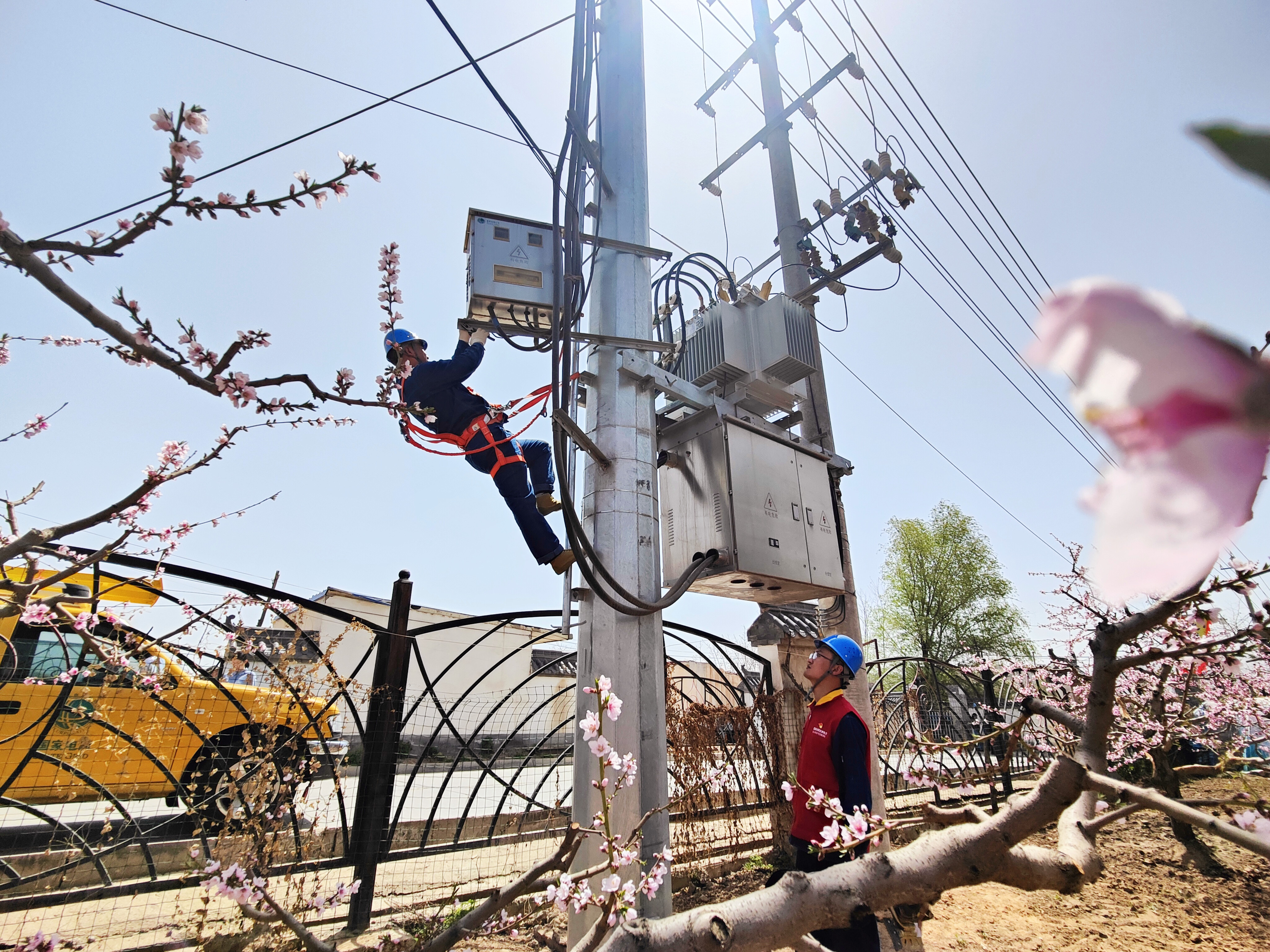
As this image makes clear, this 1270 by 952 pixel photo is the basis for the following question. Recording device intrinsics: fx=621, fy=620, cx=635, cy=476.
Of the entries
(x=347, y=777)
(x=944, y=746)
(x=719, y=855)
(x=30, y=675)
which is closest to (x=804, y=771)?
(x=944, y=746)

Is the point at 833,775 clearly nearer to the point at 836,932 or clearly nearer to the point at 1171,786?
the point at 836,932

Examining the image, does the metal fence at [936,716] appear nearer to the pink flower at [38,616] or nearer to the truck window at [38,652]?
the pink flower at [38,616]

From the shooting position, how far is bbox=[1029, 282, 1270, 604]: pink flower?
0.87 ft

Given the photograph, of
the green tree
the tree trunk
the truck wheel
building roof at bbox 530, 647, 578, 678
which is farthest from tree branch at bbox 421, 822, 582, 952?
the green tree

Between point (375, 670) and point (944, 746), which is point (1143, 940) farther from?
point (375, 670)

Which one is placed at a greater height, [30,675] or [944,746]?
[30,675]

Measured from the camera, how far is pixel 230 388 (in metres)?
1.97

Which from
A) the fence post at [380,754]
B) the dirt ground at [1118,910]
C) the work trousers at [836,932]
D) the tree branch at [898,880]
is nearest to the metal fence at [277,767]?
the fence post at [380,754]

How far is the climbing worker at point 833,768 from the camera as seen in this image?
2.77m

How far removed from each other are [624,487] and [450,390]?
1326 millimetres

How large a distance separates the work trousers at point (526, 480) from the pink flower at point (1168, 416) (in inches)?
125

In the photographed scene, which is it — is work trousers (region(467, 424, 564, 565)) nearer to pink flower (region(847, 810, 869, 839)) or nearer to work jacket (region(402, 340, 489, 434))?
work jacket (region(402, 340, 489, 434))

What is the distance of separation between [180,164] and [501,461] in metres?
2.24

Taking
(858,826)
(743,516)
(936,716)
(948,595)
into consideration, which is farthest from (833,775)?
(948,595)
